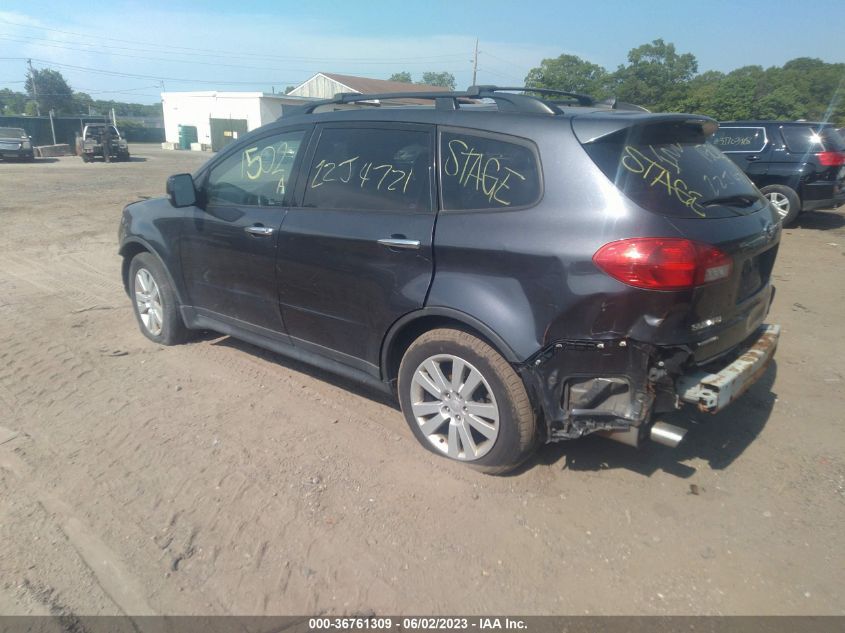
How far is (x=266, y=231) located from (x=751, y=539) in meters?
3.13

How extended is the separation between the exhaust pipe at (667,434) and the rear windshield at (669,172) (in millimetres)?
974

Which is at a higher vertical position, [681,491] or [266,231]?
[266,231]

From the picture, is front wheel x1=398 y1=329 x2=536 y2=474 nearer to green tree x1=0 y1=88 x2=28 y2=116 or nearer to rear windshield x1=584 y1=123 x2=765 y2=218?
rear windshield x1=584 y1=123 x2=765 y2=218

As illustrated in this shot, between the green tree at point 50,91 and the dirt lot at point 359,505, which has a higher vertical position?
the green tree at point 50,91

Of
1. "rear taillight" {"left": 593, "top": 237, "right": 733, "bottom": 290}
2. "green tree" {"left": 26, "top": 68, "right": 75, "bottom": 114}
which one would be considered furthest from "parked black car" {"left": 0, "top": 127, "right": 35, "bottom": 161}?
"green tree" {"left": 26, "top": 68, "right": 75, "bottom": 114}

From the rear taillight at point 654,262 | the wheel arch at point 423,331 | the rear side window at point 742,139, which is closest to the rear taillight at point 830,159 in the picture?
the rear side window at point 742,139

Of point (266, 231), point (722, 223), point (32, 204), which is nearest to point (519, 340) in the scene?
point (722, 223)

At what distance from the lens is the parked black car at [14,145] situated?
26875 millimetres

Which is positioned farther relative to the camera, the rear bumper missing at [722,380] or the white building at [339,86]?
the white building at [339,86]

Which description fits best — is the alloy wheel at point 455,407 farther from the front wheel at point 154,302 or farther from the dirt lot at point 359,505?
the front wheel at point 154,302

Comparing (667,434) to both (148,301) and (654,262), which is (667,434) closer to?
(654,262)

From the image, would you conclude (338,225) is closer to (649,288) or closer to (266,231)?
(266,231)

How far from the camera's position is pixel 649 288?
2574 millimetres

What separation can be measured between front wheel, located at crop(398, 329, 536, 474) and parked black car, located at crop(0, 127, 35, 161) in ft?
101
